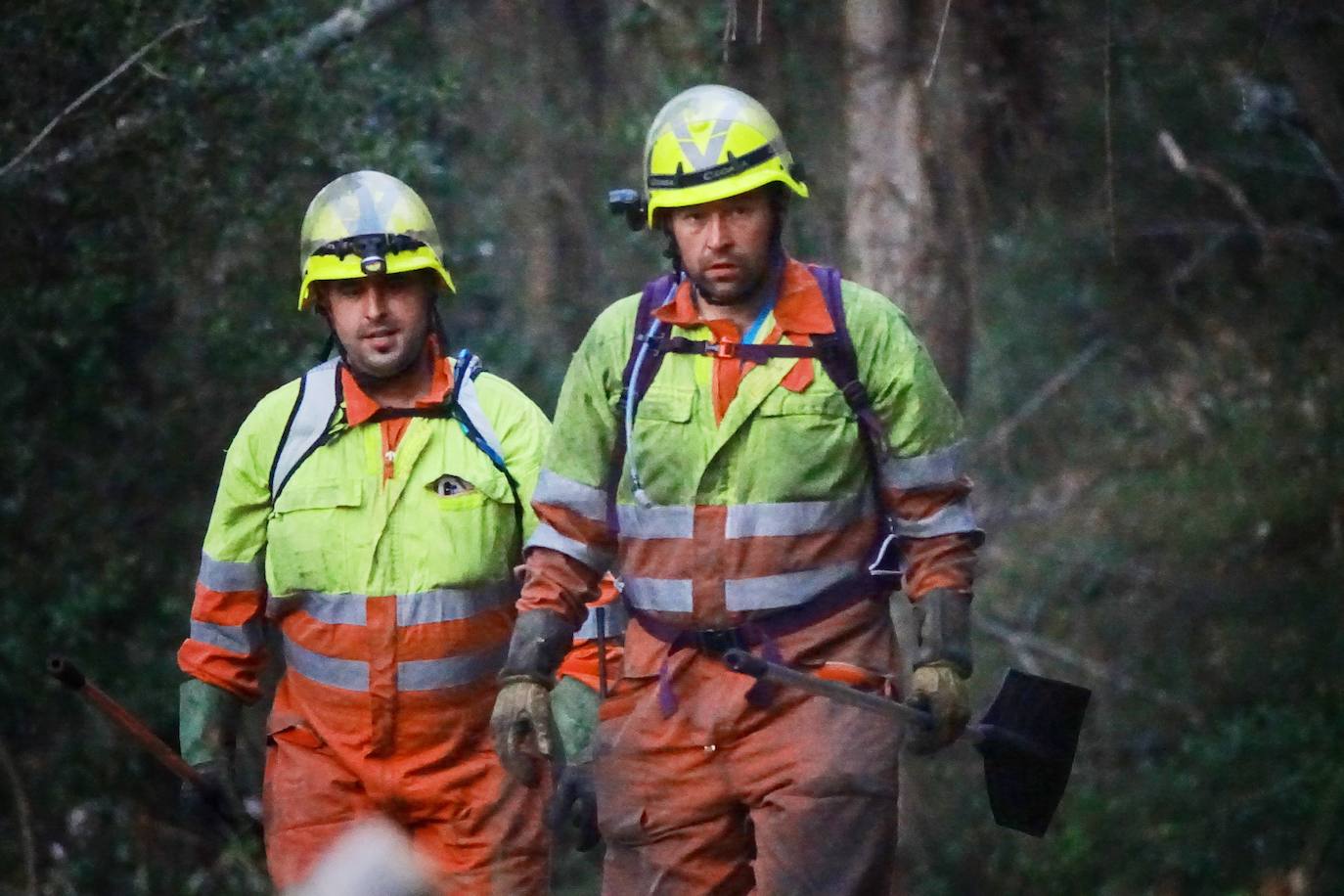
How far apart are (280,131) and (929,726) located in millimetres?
4665

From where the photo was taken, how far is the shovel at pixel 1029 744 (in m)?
5.18

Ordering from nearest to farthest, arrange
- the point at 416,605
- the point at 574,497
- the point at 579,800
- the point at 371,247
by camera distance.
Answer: the point at 574,497
the point at 579,800
the point at 416,605
the point at 371,247

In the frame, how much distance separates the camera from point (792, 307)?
5031mm

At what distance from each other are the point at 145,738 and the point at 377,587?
693mm

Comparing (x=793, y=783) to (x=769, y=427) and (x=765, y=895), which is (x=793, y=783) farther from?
(x=769, y=427)

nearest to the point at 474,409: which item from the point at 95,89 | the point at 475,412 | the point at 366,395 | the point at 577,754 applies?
the point at 475,412

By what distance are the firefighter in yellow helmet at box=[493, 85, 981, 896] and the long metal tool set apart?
3.18 feet

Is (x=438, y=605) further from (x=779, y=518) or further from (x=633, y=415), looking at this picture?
(x=779, y=518)

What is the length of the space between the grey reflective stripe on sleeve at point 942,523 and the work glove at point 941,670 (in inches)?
5.0

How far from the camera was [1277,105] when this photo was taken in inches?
471

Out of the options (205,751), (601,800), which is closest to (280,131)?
(205,751)

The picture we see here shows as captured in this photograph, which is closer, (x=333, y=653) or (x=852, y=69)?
(x=333, y=653)

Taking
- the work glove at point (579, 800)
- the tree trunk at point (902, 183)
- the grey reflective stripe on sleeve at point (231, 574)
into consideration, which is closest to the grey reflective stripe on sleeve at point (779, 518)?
the work glove at point (579, 800)

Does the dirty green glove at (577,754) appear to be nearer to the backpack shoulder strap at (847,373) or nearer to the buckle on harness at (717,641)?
the buckle on harness at (717,641)
